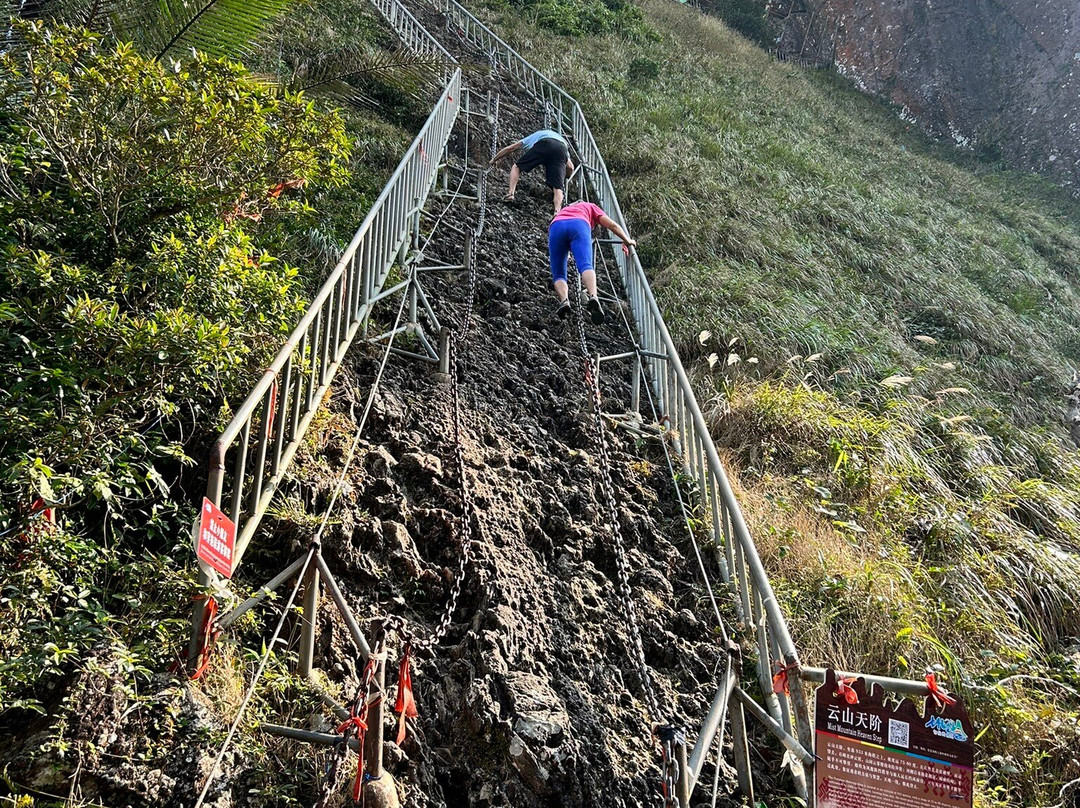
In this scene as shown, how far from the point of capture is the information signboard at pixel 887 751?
3064mm

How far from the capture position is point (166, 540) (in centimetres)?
346

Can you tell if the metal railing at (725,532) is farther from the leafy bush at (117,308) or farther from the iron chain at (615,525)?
the leafy bush at (117,308)

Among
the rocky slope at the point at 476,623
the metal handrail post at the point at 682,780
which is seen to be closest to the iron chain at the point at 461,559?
the rocky slope at the point at 476,623

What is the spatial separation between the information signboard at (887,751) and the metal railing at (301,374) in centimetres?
263

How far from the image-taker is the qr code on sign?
10.4 ft

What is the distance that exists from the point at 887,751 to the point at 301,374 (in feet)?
10.4

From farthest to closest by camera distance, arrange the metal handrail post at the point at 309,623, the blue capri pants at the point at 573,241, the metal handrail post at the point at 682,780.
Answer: the blue capri pants at the point at 573,241 → the metal handrail post at the point at 309,623 → the metal handrail post at the point at 682,780

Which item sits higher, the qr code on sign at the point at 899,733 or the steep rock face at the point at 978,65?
the steep rock face at the point at 978,65

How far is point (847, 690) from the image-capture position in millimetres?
3328

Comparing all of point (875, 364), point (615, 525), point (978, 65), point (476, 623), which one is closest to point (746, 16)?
point (978, 65)

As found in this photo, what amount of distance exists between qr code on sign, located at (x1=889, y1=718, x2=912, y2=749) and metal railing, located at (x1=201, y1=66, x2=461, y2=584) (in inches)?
110

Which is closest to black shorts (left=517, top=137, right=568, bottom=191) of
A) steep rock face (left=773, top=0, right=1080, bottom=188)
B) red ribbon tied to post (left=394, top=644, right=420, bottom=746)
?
red ribbon tied to post (left=394, top=644, right=420, bottom=746)

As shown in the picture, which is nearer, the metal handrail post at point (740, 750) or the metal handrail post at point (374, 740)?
the metal handrail post at point (374, 740)

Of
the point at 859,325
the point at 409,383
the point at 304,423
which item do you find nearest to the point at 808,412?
the point at 859,325
